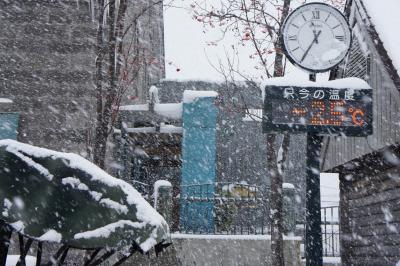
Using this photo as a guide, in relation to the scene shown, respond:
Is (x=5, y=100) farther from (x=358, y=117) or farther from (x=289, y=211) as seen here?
(x=358, y=117)

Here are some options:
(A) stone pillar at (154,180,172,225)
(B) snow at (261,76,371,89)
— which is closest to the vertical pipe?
(B) snow at (261,76,371,89)

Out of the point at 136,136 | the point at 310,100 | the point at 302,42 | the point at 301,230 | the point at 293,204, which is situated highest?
the point at 302,42

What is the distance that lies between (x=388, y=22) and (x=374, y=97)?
1147 millimetres

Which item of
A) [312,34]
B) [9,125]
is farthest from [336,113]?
[9,125]

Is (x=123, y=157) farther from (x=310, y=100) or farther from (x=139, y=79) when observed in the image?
(x=310, y=100)

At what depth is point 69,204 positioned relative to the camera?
4.28m

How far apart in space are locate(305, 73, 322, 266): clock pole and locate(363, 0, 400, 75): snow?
1.89 metres

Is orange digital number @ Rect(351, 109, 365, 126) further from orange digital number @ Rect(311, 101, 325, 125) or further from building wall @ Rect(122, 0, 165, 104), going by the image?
building wall @ Rect(122, 0, 165, 104)

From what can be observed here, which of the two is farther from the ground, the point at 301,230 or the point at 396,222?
the point at 396,222

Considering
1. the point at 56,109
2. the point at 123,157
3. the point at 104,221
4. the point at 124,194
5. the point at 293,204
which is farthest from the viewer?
the point at 123,157

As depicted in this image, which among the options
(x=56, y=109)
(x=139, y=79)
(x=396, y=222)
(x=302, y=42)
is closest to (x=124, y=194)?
(x=302, y=42)

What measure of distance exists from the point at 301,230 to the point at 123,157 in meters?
5.95

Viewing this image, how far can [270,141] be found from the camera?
10.1m

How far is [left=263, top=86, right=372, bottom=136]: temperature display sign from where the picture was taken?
571cm
